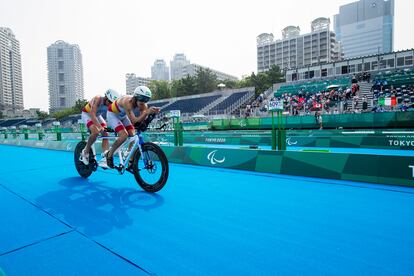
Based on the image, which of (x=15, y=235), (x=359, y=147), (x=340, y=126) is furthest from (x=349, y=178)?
(x=340, y=126)

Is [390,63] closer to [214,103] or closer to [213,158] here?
[214,103]

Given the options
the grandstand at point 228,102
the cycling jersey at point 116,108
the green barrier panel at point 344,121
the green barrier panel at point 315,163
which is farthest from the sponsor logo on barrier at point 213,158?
the grandstand at point 228,102

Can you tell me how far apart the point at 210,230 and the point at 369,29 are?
215 metres

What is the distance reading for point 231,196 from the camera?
4.39 meters

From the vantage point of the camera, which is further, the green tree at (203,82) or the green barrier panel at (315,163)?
the green tree at (203,82)

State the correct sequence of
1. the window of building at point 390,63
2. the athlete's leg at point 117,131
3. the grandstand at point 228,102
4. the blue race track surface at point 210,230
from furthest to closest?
1. the grandstand at point 228,102
2. the window of building at point 390,63
3. the athlete's leg at point 117,131
4. the blue race track surface at point 210,230

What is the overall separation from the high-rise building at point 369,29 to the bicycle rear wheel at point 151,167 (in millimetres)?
195066

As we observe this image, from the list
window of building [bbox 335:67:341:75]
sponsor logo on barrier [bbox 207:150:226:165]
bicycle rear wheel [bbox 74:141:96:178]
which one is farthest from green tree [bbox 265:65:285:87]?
bicycle rear wheel [bbox 74:141:96:178]

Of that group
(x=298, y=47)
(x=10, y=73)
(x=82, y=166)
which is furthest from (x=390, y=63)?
(x=10, y=73)

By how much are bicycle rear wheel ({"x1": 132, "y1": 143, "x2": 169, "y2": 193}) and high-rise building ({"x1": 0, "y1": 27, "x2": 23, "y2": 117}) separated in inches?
6016

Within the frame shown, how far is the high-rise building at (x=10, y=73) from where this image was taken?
431 ft

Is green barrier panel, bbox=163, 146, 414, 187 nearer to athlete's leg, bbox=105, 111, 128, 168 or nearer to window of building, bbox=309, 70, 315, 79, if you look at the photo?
athlete's leg, bbox=105, 111, 128, 168

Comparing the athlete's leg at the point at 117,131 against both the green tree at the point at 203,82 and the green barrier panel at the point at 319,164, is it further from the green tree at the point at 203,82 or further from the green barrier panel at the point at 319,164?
the green tree at the point at 203,82

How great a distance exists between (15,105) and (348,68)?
542 ft
